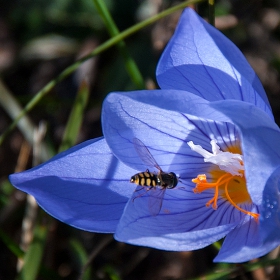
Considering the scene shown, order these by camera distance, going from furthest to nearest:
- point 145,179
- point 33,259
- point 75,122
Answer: point 75,122 → point 33,259 → point 145,179

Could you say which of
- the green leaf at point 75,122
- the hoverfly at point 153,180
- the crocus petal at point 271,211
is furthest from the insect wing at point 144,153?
the green leaf at point 75,122

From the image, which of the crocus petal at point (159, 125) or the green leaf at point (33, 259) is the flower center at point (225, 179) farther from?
the green leaf at point (33, 259)

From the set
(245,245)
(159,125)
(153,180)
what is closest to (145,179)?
(153,180)

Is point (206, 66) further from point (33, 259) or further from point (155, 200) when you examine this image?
point (33, 259)

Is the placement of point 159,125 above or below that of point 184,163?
above

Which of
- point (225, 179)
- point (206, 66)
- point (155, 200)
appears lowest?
point (225, 179)

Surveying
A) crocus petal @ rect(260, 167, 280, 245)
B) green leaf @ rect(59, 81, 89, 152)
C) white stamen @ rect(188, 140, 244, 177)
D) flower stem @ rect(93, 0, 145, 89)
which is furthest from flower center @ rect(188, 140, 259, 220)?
green leaf @ rect(59, 81, 89, 152)

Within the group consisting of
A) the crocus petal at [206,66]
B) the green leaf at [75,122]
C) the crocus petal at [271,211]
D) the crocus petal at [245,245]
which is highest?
→ the crocus petal at [206,66]

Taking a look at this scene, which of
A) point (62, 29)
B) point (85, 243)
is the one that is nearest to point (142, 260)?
point (85, 243)

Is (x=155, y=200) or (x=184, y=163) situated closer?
(x=155, y=200)
